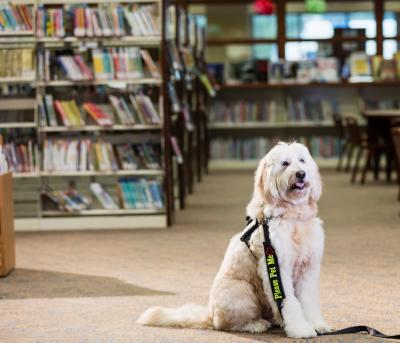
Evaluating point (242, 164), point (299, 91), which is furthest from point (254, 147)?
→ point (299, 91)

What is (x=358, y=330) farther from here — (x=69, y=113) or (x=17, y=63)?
(x=17, y=63)

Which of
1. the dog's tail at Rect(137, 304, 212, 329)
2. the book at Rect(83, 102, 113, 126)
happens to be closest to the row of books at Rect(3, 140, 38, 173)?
the book at Rect(83, 102, 113, 126)

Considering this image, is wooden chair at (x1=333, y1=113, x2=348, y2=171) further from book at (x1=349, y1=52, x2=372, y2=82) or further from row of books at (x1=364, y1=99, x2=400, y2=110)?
book at (x1=349, y1=52, x2=372, y2=82)

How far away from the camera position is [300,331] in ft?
13.5

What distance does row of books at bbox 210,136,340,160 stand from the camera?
14.9 m

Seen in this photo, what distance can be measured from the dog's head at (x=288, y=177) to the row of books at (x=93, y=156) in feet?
14.1

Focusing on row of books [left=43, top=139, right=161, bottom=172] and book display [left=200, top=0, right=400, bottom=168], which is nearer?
row of books [left=43, top=139, right=161, bottom=172]

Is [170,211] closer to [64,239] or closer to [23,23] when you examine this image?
[64,239]

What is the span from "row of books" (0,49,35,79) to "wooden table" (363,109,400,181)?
508 centimetres

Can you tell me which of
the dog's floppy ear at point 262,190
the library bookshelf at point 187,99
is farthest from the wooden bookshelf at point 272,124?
the dog's floppy ear at point 262,190

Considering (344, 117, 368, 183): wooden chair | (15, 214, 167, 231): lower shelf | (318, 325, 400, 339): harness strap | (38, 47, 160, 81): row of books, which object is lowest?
(15, 214, 167, 231): lower shelf

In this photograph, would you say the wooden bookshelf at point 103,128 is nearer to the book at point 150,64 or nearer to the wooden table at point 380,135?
the book at point 150,64

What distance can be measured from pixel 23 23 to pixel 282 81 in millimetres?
7078

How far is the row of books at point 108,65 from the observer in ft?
27.5
